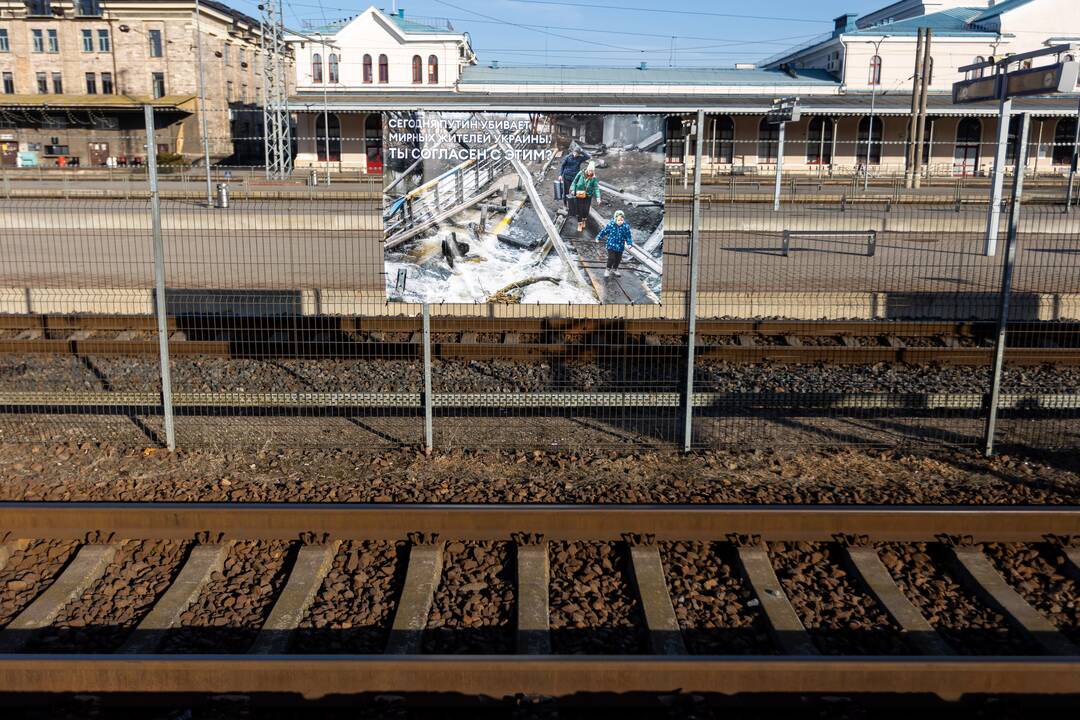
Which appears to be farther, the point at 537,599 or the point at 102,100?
the point at 102,100

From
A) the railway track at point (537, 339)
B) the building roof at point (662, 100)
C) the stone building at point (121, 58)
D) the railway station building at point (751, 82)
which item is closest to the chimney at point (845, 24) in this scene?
the railway station building at point (751, 82)

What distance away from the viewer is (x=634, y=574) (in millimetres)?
5324

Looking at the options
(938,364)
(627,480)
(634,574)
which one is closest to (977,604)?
(634,574)

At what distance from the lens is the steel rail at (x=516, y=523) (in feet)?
18.7

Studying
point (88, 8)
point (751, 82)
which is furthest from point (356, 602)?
point (88, 8)

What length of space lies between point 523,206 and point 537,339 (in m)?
3.48

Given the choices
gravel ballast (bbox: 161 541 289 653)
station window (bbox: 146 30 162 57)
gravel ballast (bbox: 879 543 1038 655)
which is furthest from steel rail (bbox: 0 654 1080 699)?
station window (bbox: 146 30 162 57)

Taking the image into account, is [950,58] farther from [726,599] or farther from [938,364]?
[726,599]

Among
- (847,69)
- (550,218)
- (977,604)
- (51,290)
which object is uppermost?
(847,69)

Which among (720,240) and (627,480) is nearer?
(627,480)

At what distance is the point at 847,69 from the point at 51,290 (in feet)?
175

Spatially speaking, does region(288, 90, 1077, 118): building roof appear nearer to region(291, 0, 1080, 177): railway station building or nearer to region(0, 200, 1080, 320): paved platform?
region(291, 0, 1080, 177): railway station building

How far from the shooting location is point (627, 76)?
55.6 m

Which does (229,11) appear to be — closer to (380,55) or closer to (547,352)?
(380,55)
